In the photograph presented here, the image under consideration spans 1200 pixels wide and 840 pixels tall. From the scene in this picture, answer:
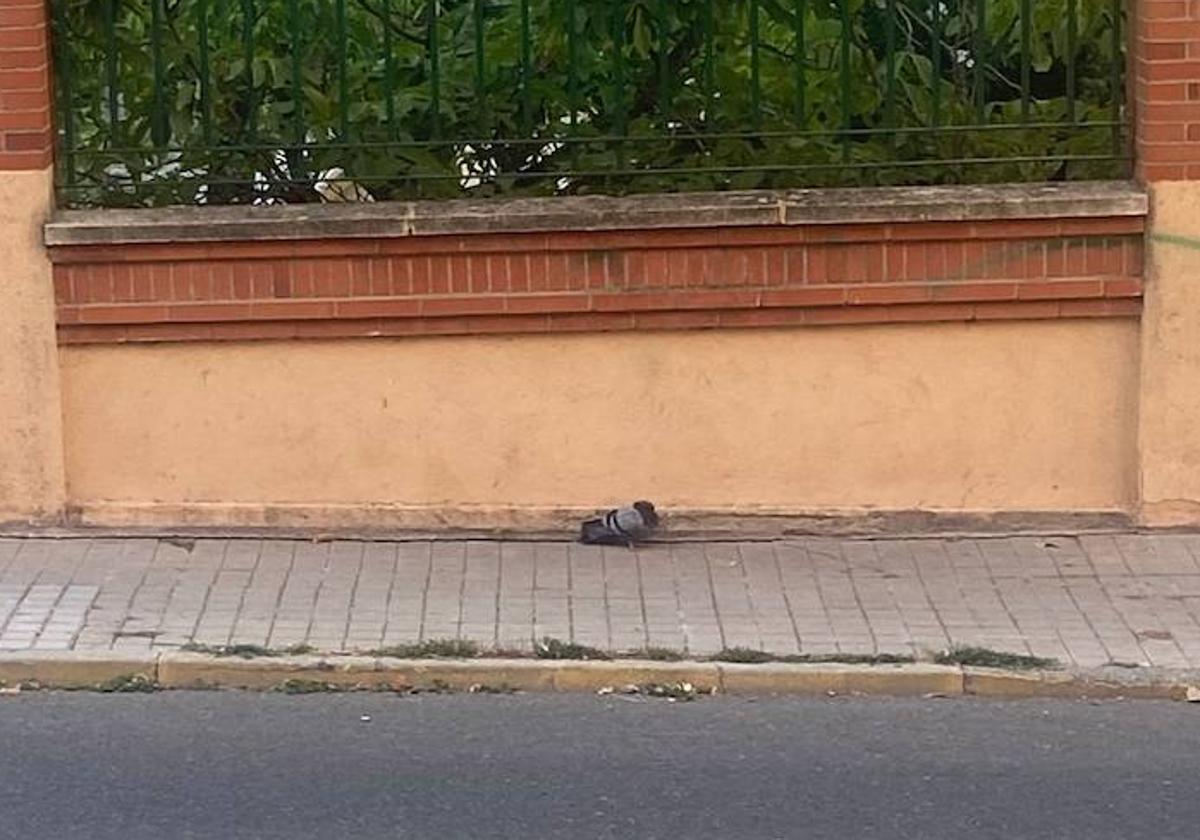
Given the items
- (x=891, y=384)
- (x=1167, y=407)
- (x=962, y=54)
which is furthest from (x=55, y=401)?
(x=1167, y=407)

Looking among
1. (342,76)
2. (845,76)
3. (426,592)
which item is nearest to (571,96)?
(342,76)

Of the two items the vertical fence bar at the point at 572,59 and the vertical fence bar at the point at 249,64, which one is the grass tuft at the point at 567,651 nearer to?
the vertical fence bar at the point at 572,59

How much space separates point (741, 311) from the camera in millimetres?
7859

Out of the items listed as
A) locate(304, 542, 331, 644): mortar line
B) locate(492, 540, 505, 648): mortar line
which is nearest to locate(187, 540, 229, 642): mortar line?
locate(304, 542, 331, 644): mortar line

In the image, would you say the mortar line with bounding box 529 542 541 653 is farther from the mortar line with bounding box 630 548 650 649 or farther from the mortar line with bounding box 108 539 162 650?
the mortar line with bounding box 108 539 162 650

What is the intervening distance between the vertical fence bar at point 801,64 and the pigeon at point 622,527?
1.61 metres

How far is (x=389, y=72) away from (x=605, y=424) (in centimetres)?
158

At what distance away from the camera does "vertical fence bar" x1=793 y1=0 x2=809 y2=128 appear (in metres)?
7.94

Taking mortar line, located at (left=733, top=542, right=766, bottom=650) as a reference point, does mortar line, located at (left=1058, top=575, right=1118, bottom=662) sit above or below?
below

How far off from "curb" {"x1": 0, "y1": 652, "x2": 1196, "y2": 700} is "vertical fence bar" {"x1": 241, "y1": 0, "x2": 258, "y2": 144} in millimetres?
2384

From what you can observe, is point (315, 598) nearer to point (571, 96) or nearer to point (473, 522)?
point (473, 522)

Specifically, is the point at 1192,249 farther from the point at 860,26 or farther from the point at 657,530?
the point at 657,530

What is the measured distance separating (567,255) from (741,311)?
69cm

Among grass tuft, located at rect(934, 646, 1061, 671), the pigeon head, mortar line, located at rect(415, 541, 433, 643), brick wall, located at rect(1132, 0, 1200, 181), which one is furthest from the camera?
the pigeon head
